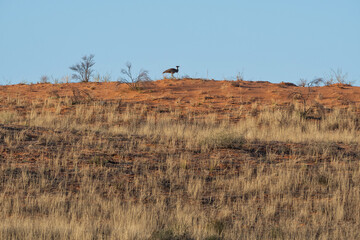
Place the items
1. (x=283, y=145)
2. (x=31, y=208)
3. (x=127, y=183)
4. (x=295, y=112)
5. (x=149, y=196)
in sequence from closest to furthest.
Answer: (x=31, y=208) < (x=149, y=196) < (x=127, y=183) < (x=283, y=145) < (x=295, y=112)

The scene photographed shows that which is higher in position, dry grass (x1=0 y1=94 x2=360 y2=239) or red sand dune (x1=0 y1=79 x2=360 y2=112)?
red sand dune (x1=0 y1=79 x2=360 y2=112)

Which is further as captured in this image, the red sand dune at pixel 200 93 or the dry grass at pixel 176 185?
the red sand dune at pixel 200 93

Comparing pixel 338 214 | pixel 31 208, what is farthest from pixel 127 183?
pixel 338 214

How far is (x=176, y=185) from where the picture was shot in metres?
9.89

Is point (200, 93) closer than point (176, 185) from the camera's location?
No

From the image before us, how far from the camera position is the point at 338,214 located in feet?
27.0

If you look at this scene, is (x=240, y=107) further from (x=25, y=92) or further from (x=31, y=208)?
(x=31, y=208)

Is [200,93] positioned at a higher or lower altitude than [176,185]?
higher

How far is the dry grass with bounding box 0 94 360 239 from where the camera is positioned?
23.4 ft

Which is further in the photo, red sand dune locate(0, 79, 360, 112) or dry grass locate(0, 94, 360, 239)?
red sand dune locate(0, 79, 360, 112)

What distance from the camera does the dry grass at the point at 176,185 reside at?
281 inches

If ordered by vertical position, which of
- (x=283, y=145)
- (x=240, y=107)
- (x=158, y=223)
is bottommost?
(x=158, y=223)

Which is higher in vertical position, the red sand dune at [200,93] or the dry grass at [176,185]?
the red sand dune at [200,93]

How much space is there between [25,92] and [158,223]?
21.2 metres
